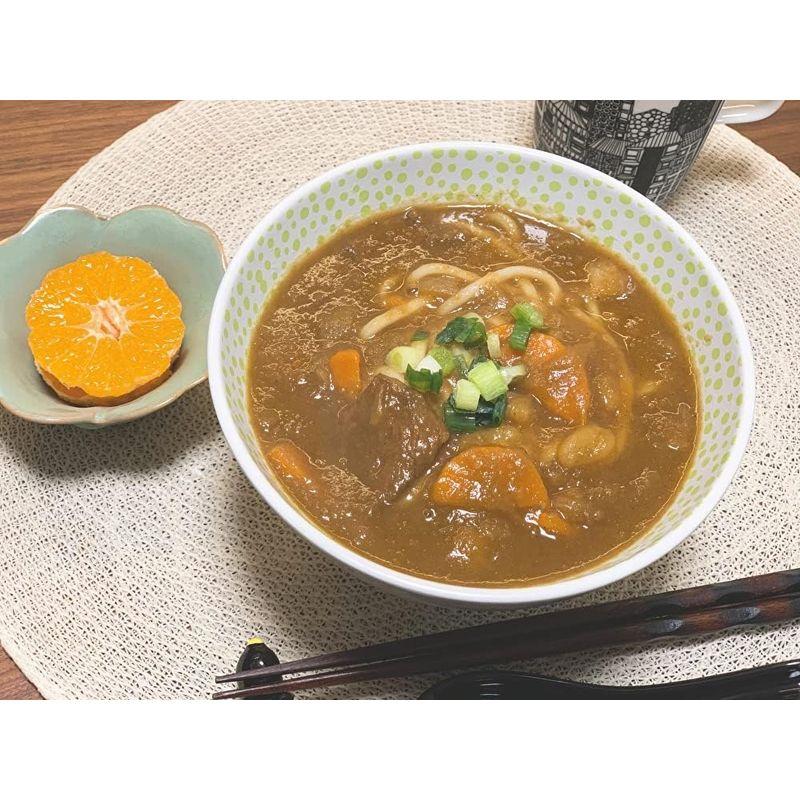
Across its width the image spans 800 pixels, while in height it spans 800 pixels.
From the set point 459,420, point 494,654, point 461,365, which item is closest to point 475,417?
point 459,420

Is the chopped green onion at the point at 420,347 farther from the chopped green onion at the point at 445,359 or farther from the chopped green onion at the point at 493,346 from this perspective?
the chopped green onion at the point at 493,346

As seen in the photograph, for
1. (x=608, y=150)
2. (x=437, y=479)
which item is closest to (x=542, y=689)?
(x=437, y=479)

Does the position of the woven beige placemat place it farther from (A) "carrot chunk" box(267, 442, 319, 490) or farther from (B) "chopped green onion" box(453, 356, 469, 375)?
(B) "chopped green onion" box(453, 356, 469, 375)

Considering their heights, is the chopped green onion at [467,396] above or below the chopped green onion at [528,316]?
below

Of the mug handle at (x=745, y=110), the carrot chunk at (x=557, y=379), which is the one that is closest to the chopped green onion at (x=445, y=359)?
the carrot chunk at (x=557, y=379)

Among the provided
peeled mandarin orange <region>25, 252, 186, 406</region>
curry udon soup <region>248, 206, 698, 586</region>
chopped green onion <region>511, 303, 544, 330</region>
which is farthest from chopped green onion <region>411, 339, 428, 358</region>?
peeled mandarin orange <region>25, 252, 186, 406</region>

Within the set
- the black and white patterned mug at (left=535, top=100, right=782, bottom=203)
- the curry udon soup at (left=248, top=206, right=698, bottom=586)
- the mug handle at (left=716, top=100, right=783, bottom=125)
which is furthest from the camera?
the mug handle at (left=716, top=100, right=783, bottom=125)
